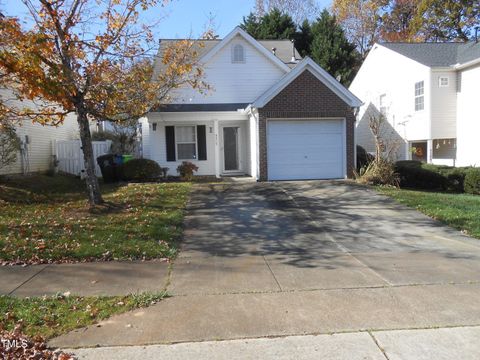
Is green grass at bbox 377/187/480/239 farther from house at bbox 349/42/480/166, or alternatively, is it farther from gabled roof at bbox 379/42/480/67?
gabled roof at bbox 379/42/480/67

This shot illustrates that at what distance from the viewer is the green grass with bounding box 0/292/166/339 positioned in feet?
15.3

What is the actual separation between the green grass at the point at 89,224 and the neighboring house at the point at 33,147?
3.36 m

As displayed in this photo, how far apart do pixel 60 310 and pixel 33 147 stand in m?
16.0

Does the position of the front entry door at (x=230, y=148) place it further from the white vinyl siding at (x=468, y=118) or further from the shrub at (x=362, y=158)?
the white vinyl siding at (x=468, y=118)

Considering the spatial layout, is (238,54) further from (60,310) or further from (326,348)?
(326,348)

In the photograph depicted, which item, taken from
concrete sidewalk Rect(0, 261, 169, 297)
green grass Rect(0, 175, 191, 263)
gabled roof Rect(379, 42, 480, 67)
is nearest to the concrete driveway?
concrete sidewalk Rect(0, 261, 169, 297)

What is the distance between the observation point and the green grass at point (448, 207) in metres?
10.2

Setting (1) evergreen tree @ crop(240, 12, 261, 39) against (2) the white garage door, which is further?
(1) evergreen tree @ crop(240, 12, 261, 39)

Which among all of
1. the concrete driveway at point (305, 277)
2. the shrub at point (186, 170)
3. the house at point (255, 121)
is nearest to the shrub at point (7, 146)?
the house at point (255, 121)

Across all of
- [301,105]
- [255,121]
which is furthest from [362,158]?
[255,121]

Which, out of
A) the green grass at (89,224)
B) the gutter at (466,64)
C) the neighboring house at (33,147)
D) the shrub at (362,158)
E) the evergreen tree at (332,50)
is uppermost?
Answer: the evergreen tree at (332,50)

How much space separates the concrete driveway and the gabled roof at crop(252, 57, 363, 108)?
200 inches

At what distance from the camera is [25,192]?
14.2m

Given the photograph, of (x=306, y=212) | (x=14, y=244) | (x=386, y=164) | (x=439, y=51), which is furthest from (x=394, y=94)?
(x=14, y=244)
